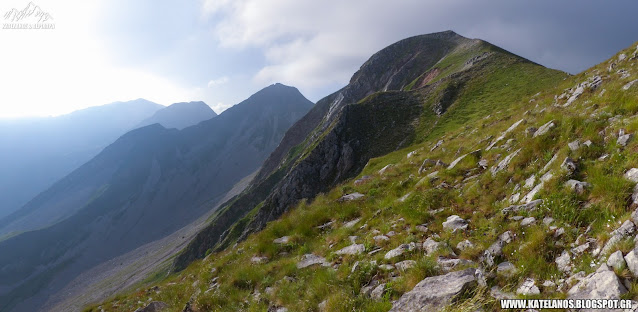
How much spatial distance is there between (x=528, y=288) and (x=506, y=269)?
2.06 ft

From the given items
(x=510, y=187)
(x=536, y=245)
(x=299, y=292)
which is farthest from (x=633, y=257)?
(x=299, y=292)

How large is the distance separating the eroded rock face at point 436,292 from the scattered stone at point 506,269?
0.50 m

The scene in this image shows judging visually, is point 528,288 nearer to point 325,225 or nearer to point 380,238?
point 380,238

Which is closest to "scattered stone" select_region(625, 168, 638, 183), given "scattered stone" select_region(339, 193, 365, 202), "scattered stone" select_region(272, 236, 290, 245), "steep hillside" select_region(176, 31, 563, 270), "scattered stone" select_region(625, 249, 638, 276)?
"scattered stone" select_region(625, 249, 638, 276)

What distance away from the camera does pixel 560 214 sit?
6887mm

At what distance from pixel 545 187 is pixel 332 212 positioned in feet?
30.0

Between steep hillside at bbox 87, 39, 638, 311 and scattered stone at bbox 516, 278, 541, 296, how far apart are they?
3 cm

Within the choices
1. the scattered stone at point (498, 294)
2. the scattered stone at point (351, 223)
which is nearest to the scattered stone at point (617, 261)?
the scattered stone at point (498, 294)

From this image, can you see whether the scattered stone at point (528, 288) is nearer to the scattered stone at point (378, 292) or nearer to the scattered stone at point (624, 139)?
the scattered stone at point (378, 292)

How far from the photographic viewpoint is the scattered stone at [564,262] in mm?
5513

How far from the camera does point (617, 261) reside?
4.80 metres

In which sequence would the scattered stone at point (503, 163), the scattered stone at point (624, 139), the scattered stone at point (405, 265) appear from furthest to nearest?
1. the scattered stone at point (503, 163)
2. the scattered stone at point (624, 139)
3. the scattered stone at point (405, 265)

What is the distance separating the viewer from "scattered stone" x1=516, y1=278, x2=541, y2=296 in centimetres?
529

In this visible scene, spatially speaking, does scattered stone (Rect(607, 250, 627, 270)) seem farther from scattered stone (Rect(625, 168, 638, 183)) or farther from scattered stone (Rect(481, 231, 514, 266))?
scattered stone (Rect(625, 168, 638, 183))
